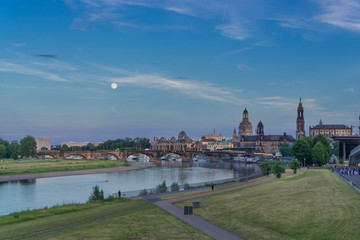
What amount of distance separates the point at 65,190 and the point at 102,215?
1350 inches

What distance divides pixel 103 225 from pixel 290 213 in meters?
14.1

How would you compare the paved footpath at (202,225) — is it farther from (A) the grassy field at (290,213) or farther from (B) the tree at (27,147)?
(B) the tree at (27,147)

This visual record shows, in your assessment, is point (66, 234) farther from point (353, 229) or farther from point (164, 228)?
point (353, 229)

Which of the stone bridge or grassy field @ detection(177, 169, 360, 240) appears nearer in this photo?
grassy field @ detection(177, 169, 360, 240)

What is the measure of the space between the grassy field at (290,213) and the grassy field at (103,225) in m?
3.57

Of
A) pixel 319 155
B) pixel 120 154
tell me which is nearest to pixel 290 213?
pixel 319 155

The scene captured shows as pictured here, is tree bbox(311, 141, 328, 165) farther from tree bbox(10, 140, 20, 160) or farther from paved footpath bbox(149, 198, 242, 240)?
tree bbox(10, 140, 20, 160)

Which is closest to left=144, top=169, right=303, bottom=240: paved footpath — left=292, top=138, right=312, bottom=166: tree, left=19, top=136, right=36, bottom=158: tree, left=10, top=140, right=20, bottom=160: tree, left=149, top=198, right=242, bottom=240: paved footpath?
left=149, top=198, right=242, bottom=240: paved footpath

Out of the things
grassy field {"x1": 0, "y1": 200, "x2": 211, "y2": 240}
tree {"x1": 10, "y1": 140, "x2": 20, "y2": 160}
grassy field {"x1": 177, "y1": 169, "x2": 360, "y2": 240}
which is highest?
tree {"x1": 10, "y1": 140, "x2": 20, "y2": 160}

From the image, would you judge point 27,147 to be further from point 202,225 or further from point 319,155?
point 202,225

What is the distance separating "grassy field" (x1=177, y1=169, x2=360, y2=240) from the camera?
2259cm

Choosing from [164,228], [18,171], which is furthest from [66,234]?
[18,171]

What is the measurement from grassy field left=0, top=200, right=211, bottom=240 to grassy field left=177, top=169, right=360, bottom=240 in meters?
3.57

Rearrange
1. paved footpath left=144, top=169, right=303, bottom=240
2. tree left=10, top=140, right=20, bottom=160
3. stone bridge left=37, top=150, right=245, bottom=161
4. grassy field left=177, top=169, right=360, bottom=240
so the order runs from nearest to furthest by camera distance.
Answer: grassy field left=177, top=169, right=360, bottom=240 → paved footpath left=144, top=169, right=303, bottom=240 → tree left=10, top=140, right=20, bottom=160 → stone bridge left=37, top=150, right=245, bottom=161
